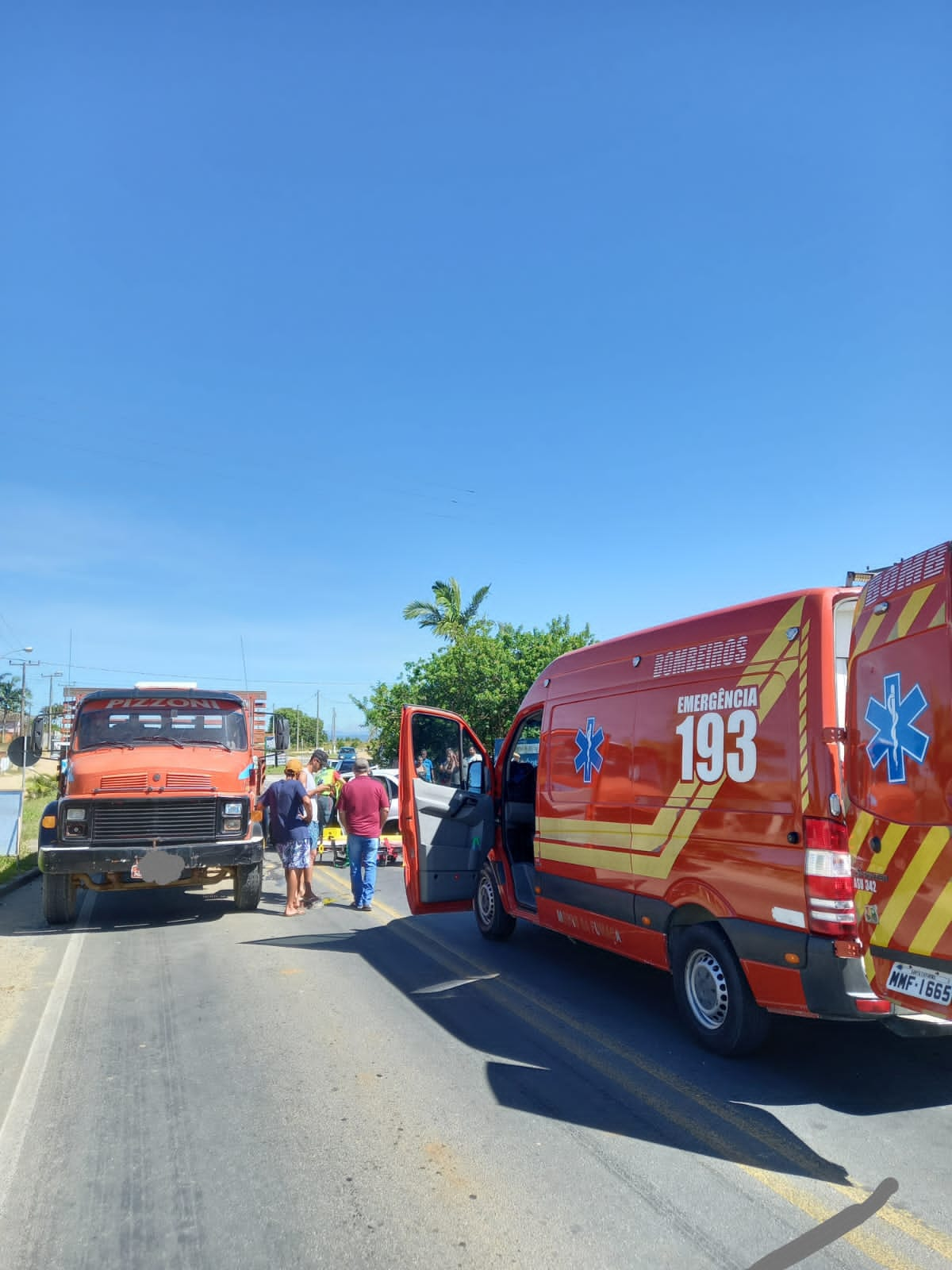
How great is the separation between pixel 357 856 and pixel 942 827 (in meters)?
7.20

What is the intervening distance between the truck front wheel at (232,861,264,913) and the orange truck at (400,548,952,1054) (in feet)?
12.8

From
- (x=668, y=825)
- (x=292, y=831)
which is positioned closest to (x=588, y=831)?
(x=668, y=825)

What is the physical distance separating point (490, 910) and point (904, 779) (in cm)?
513

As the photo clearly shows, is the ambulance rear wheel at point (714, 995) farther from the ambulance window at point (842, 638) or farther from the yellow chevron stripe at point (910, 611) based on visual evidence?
the yellow chevron stripe at point (910, 611)

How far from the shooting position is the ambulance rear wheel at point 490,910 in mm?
8312

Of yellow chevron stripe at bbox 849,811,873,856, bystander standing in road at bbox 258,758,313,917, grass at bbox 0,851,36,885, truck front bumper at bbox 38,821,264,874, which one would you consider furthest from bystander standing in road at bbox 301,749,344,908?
yellow chevron stripe at bbox 849,811,873,856

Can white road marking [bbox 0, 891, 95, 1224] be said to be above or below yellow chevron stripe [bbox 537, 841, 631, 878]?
below

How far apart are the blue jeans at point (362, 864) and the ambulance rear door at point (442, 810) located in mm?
1476

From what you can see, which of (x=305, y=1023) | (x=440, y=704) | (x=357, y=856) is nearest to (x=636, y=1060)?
(x=305, y=1023)

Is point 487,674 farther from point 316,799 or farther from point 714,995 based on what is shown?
point 714,995

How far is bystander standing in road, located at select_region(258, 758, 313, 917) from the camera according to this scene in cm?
998

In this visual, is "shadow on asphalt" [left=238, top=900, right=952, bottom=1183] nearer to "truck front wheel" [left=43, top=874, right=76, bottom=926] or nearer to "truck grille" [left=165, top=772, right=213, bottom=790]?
"truck grille" [left=165, top=772, right=213, bottom=790]

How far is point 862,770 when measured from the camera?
4344mm

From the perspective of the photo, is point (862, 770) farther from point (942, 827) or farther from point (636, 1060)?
point (636, 1060)
